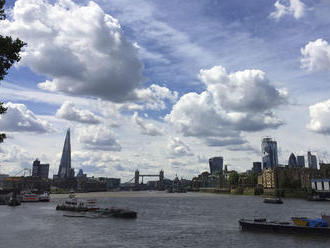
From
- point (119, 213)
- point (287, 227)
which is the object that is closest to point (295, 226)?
point (287, 227)

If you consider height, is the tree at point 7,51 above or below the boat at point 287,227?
above

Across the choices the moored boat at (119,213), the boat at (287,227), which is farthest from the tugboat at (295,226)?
the moored boat at (119,213)

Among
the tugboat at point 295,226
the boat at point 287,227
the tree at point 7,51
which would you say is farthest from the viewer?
the tugboat at point 295,226

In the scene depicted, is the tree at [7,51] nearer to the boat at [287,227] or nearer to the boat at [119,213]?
the boat at [287,227]

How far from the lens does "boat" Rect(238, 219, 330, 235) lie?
75.8 metres

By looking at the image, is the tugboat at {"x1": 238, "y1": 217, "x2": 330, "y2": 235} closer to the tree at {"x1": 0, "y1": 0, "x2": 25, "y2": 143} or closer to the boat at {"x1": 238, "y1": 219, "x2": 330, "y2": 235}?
the boat at {"x1": 238, "y1": 219, "x2": 330, "y2": 235}

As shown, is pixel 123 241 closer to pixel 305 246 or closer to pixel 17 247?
pixel 17 247

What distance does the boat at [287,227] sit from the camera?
2985 inches

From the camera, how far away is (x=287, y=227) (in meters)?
79.8

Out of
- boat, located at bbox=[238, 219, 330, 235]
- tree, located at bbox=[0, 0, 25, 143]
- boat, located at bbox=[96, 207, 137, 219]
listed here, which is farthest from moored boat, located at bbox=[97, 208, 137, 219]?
tree, located at bbox=[0, 0, 25, 143]

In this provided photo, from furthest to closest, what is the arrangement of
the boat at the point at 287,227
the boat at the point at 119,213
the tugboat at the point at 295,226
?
the boat at the point at 119,213 < the tugboat at the point at 295,226 < the boat at the point at 287,227

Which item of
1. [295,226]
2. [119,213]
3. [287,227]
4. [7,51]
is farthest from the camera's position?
[119,213]

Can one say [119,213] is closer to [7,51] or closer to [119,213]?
[119,213]

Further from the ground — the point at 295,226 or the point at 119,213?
the point at 295,226
